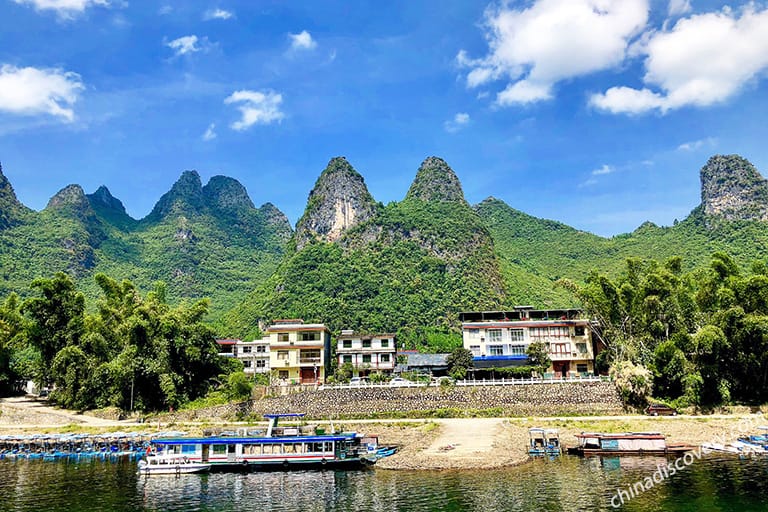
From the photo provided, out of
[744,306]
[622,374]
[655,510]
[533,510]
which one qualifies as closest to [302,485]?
[533,510]

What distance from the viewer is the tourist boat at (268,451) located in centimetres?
3766

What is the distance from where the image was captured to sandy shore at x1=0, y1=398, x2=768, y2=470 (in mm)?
35906

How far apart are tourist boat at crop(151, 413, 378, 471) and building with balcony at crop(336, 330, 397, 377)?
35842mm

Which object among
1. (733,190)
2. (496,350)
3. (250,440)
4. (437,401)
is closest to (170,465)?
(250,440)

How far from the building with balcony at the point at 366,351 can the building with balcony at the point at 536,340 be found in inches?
467

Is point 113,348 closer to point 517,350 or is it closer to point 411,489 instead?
point 411,489

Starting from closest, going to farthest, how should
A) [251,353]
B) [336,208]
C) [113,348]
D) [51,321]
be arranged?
[51,321] → [113,348] → [251,353] → [336,208]

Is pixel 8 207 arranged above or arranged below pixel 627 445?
above

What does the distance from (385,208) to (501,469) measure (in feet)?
437

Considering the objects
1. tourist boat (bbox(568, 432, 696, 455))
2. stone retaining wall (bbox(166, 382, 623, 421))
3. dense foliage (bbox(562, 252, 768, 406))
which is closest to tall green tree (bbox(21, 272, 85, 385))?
stone retaining wall (bbox(166, 382, 623, 421))

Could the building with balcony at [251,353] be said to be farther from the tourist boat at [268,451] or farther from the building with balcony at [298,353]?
the tourist boat at [268,451]

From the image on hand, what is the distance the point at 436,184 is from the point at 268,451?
490ft

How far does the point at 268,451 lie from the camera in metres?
38.3

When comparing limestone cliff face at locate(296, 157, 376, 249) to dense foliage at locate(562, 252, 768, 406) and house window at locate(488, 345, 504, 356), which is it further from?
dense foliage at locate(562, 252, 768, 406)
